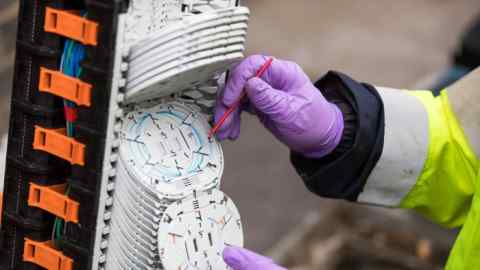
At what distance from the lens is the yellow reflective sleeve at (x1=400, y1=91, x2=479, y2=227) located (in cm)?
311

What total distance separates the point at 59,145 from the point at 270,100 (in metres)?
0.64

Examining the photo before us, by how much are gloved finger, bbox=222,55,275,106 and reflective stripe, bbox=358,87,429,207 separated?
49cm

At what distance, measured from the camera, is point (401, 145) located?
10.1 feet

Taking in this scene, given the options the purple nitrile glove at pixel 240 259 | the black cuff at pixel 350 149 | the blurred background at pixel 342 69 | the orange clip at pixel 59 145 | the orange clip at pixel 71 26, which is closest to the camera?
the orange clip at pixel 71 26

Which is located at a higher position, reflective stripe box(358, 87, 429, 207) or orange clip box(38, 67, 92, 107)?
orange clip box(38, 67, 92, 107)

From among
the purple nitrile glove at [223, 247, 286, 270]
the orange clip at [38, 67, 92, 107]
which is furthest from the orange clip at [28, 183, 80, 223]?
the purple nitrile glove at [223, 247, 286, 270]

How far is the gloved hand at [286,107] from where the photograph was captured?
2.85m

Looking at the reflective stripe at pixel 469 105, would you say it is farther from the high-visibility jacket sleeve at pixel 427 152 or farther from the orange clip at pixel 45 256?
the orange clip at pixel 45 256

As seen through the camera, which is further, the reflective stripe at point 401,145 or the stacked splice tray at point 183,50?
the reflective stripe at point 401,145

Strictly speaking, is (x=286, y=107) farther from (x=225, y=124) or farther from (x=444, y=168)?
(x=444, y=168)

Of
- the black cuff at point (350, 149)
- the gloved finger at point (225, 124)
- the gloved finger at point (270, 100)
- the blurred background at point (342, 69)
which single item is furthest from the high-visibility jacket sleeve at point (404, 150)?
the blurred background at point (342, 69)

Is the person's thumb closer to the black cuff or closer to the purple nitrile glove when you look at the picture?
the black cuff

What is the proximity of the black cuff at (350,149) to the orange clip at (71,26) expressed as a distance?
0.96 m

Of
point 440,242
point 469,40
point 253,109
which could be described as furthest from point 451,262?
point 469,40
